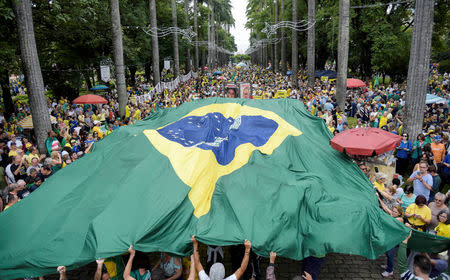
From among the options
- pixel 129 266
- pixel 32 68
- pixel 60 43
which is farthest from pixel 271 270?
pixel 60 43

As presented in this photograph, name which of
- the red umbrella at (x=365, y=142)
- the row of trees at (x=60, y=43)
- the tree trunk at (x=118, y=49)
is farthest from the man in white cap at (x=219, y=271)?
the tree trunk at (x=118, y=49)

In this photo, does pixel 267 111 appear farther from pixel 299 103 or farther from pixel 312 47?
pixel 312 47

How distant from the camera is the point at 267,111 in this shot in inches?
336

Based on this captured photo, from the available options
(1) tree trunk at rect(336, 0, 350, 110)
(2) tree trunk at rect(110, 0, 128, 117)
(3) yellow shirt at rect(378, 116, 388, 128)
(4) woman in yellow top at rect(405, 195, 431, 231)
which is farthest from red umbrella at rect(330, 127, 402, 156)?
(2) tree trunk at rect(110, 0, 128, 117)

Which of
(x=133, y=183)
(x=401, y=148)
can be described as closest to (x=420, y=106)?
(x=401, y=148)

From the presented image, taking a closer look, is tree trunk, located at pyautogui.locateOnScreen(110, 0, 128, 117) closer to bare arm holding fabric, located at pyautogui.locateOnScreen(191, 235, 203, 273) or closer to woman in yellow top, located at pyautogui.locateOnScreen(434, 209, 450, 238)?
bare arm holding fabric, located at pyautogui.locateOnScreen(191, 235, 203, 273)

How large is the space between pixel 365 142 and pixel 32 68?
1053 centimetres

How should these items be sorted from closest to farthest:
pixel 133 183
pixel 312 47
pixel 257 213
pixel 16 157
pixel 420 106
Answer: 1. pixel 257 213
2. pixel 133 183
3. pixel 16 157
4. pixel 420 106
5. pixel 312 47

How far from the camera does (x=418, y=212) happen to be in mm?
5613

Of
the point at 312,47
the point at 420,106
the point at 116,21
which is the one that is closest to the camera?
the point at 420,106

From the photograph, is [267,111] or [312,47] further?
[312,47]

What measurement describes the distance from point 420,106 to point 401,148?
222 centimetres

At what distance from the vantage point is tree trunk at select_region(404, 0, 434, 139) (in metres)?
10.0

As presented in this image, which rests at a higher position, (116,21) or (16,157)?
(116,21)
